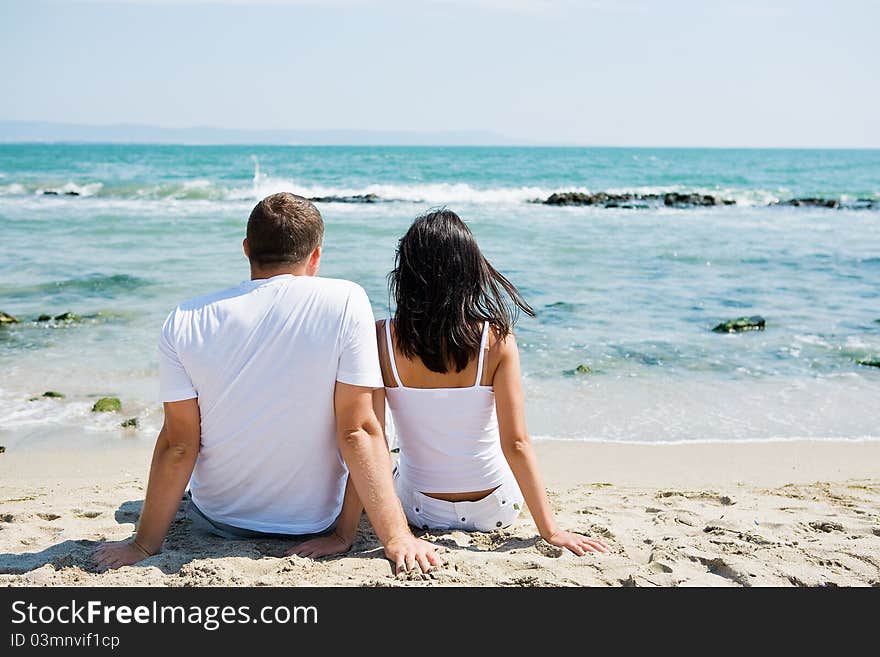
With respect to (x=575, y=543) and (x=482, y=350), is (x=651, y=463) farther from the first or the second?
(x=482, y=350)

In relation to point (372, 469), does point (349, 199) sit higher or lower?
higher

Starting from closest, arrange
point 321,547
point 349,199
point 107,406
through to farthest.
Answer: point 321,547 < point 107,406 < point 349,199

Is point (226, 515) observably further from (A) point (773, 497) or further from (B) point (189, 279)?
Result: (B) point (189, 279)

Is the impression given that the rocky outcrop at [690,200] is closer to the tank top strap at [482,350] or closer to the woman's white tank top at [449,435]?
the woman's white tank top at [449,435]

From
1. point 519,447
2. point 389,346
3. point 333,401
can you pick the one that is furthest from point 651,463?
point 333,401

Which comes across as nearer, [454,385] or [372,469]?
[372,469]

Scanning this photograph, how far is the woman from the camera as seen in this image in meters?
3.32

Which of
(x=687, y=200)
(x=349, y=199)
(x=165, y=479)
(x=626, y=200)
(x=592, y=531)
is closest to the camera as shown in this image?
(x=165, y=479)

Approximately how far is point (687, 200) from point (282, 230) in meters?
29.0

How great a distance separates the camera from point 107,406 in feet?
21.2

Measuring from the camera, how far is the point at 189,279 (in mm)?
12250

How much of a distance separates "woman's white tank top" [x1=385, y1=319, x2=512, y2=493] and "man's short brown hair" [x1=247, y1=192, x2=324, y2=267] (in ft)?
1.67

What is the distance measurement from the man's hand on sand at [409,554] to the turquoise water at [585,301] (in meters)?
2.97

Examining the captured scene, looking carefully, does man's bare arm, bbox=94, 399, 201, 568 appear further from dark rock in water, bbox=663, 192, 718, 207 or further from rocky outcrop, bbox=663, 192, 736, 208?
dark rock in water, bbox=663, 192, 718, 207
